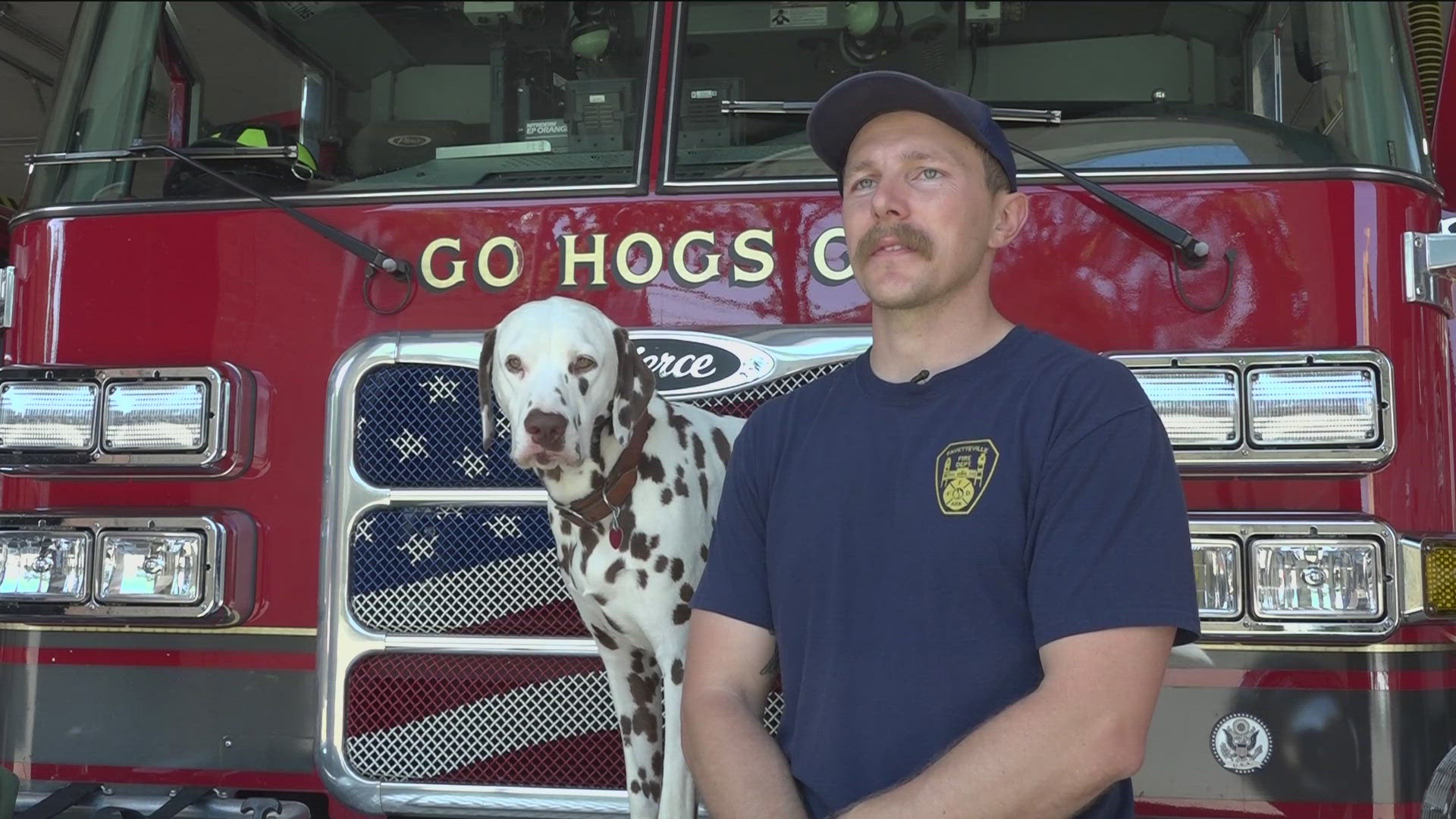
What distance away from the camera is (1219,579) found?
299cm

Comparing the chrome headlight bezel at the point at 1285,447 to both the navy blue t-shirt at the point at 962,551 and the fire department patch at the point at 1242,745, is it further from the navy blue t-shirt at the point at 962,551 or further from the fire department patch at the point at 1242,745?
the navy blue t-shirt at the point at 962,551

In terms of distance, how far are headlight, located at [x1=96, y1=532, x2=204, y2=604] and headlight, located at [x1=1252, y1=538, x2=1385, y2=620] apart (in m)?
2.31

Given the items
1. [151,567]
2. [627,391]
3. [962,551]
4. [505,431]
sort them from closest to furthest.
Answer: [962,551] → [627,391] → [505,431] → [151,567]

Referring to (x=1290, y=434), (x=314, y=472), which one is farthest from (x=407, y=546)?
(x=1290, y=434)

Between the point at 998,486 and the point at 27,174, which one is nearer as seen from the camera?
the point at 998,486

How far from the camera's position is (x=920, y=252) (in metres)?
2.33

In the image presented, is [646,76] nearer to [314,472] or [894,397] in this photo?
[314,472]

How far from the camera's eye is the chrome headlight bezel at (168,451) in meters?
3.39

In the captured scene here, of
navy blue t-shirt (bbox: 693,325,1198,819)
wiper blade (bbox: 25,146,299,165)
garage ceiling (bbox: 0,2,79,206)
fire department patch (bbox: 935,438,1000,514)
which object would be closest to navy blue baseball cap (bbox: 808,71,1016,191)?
navy blue t-shirt (bbox: 693,325,1198,819)

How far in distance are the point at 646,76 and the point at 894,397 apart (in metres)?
1.66

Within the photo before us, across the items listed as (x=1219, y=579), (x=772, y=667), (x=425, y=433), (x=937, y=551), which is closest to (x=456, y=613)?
(x=425, y=433)

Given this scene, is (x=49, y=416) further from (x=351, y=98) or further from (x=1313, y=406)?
(x=1313, y=406)

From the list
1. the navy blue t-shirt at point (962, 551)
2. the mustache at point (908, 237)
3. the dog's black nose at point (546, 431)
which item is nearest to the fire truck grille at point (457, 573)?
the dog's black nose at point (546, 431)

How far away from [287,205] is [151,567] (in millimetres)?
887
